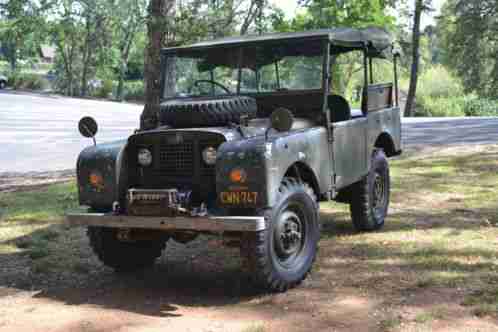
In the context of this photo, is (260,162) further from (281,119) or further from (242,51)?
(242,51)

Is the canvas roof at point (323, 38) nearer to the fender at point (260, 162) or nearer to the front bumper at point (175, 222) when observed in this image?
the fender at point (260, 162)

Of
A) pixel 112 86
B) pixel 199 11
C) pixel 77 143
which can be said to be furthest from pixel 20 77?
pixel 199 11

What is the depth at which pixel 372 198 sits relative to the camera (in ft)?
24.4

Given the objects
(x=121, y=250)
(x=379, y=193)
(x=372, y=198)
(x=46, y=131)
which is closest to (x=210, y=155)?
(x=121, y=250)

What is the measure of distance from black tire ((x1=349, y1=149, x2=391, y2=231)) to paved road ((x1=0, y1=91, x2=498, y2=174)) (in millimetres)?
7870

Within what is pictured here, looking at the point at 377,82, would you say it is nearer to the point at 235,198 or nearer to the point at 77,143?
the point at 235,198

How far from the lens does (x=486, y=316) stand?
460cm

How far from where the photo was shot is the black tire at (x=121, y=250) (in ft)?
19.5

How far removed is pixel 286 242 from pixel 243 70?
197cm

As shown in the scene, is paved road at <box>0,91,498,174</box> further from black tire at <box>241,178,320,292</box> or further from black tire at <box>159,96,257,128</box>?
black tire at <box>241,178,320,292</box>

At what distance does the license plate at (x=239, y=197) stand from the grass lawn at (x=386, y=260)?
0.76m

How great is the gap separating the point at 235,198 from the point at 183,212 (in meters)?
0.42

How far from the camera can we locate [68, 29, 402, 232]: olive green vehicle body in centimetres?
503

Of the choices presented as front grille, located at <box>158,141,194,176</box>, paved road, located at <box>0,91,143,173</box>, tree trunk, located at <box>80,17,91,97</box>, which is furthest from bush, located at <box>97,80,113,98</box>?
front grille, located at <box>158,141,194,176</box>
